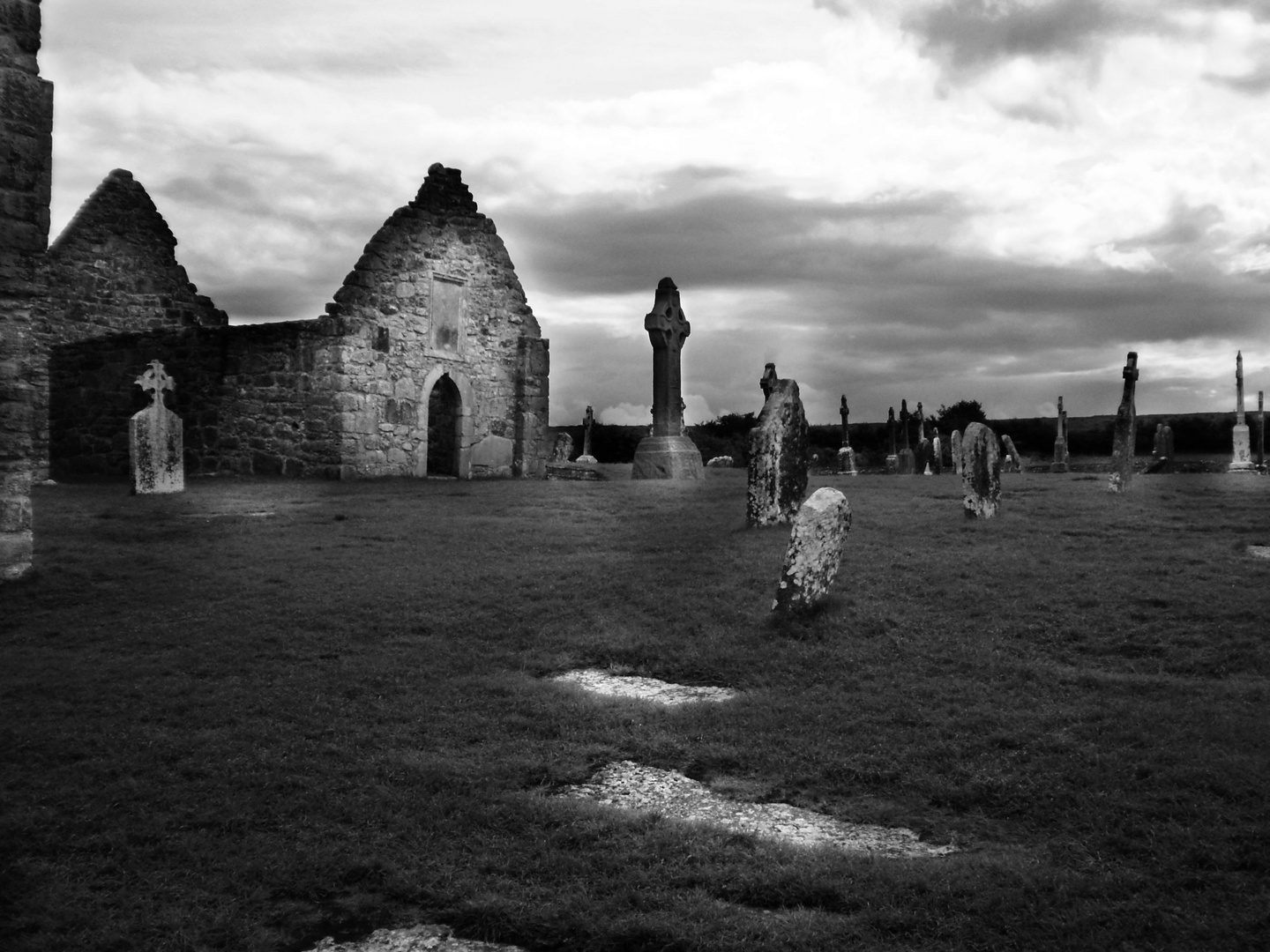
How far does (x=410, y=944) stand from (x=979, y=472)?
11.5m

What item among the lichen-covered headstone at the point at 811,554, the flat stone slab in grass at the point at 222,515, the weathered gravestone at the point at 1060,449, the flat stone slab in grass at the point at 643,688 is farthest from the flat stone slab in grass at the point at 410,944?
the weathered gravestone at the point at 1060,449

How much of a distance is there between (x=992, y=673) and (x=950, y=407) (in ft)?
139

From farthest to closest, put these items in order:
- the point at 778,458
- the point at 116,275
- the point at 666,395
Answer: the point at 116,275 → the point at 666,395 → the point at 778,458

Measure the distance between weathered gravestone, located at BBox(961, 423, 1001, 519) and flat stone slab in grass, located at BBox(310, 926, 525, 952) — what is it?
11.2m

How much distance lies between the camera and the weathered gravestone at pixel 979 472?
568 inches

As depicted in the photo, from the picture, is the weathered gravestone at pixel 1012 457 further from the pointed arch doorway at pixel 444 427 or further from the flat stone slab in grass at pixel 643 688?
the flat stone slab in grass at pixel 643 688

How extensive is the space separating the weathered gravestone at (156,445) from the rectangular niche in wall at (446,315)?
22.5 ft

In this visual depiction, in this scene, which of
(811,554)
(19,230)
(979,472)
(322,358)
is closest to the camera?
(811,554)

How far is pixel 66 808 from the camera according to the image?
229 inches

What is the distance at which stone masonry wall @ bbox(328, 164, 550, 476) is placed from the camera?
73.6 feet

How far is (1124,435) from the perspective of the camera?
19.2m

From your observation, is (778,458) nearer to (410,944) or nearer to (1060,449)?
(410,944)

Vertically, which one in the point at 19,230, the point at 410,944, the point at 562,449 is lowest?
the point at 410,944

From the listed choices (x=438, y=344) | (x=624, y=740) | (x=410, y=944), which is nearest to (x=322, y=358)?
(x=438, y=344)
